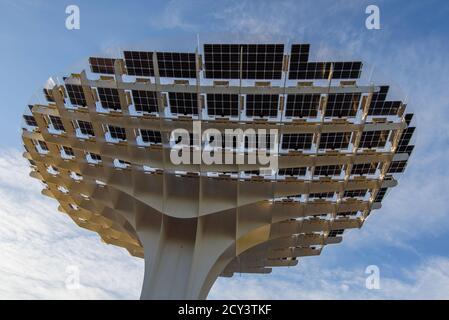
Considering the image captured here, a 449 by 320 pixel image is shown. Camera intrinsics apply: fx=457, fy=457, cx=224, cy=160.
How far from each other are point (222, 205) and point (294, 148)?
6.66m

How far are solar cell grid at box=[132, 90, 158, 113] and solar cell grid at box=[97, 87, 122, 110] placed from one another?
3.95ft

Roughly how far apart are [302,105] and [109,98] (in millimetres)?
12424

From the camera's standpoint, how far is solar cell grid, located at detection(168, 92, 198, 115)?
28.2 m

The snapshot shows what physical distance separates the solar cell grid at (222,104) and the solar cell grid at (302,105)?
129 inches

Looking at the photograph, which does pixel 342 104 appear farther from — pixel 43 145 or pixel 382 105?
pixel 43 145

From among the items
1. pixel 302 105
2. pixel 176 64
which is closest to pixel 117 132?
pixel 176 64

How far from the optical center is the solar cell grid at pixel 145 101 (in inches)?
1133

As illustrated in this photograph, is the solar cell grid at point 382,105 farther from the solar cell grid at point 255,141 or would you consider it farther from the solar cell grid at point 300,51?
the solar cell grid at point 255,141

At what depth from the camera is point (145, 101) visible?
1155 inches

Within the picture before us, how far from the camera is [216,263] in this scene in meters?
35.0

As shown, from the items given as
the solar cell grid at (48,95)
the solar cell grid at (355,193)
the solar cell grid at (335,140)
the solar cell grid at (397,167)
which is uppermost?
the solar cell grid at (48,95)

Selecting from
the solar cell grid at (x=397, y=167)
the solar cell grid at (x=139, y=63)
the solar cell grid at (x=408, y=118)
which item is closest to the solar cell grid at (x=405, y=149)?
the solar cell grid at (x=397, y=167)

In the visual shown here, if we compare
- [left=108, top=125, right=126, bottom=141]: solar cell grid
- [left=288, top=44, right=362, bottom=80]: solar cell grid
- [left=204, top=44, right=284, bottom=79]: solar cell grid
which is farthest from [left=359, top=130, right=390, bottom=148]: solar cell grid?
[left=108, top=125, right=126, bottom=141]: solar cell grid
